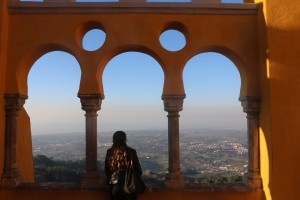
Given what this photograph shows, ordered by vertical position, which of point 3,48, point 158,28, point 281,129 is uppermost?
point 158,28

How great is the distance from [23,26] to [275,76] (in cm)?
470

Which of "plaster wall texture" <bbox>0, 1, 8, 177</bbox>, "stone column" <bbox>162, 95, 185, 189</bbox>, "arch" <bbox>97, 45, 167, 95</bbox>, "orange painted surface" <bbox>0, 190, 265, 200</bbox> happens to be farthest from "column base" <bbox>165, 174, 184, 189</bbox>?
"plaster wall texture" <bbox>0, 1, 8, 177</bbox>

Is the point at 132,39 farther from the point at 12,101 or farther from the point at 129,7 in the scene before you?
the point at 12,101

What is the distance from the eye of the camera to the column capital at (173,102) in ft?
20.0

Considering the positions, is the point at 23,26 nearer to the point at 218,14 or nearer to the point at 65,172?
the point at 218,14

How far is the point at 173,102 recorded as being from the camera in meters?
6.11

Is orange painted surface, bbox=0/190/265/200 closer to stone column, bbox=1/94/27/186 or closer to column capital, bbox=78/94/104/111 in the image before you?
stone column, bbox=1/94/27/186

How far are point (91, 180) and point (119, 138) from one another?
1230 mm

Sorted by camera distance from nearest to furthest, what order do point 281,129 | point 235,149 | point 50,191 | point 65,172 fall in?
1. point 281,129
2. point 50,191
3. point 65,172
4. point 235,149

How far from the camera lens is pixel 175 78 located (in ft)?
20.2

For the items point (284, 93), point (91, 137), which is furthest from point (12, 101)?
point (284, 93)

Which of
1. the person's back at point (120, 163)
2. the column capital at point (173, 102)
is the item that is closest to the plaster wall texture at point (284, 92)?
the column capital at point (173, 102)

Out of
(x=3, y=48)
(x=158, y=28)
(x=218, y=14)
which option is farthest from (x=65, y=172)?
(x=218, y=14)

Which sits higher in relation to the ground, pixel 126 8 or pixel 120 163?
pixel 126 8
